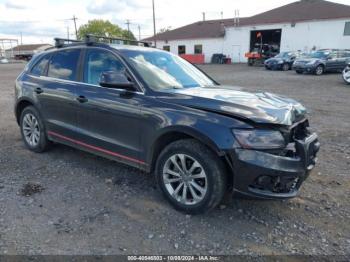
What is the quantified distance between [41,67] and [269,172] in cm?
399

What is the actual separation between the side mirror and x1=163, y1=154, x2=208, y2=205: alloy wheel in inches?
38.3

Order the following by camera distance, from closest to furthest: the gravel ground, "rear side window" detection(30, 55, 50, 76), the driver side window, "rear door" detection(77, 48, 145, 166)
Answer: the gravel ground, "rear door" detection(77, 48, 145, 166), the driver side window, "rear side window" detection(30, 55, 50, 76)

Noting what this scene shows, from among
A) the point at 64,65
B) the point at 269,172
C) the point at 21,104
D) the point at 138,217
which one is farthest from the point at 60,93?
the point at 269,172

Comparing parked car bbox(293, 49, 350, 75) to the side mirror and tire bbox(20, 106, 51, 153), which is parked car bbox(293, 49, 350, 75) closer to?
tire bbox(20, 106, 51, 153)

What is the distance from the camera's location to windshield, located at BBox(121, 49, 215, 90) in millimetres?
3855

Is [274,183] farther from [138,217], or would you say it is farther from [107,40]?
[107,40]

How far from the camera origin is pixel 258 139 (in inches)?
118

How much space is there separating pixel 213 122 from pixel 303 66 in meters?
20.1

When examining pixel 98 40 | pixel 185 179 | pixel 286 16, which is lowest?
pixel 185 179

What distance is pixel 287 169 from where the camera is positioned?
9.89 ft

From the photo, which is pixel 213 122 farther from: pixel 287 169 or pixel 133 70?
pixel 133 70

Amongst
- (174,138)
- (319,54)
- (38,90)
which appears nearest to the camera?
(174,138)

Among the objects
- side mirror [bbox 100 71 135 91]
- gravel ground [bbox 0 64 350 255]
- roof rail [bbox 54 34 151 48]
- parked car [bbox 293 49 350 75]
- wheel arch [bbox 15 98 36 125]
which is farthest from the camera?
parked car [bbox 293 49 350 75]

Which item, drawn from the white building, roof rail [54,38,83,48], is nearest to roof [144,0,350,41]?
the white building
